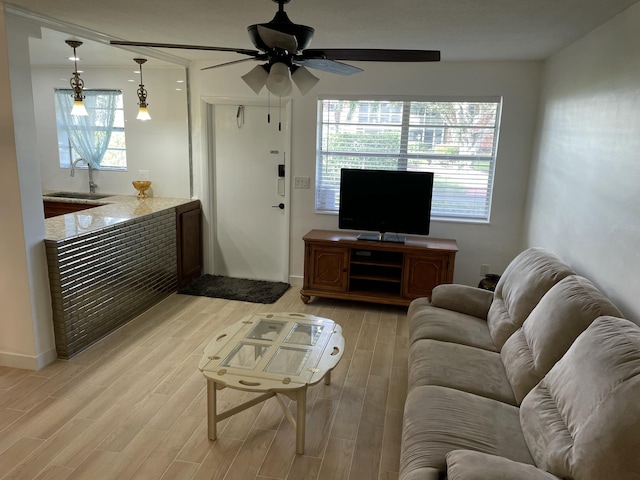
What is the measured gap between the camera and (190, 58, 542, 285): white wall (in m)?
4.29

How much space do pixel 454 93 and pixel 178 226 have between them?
9.94ft

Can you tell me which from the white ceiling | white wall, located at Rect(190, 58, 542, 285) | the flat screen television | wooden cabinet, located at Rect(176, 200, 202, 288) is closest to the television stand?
the flat screen television

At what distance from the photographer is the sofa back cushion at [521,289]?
8.69 ft

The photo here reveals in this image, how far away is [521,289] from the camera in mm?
2803

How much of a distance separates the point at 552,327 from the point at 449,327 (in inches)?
31.5

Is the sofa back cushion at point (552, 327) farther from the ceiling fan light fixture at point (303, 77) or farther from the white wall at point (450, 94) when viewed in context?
the white wall at point (450, 94)

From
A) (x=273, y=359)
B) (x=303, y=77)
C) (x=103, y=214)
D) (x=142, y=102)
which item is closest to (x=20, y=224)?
(x=103, y=214)

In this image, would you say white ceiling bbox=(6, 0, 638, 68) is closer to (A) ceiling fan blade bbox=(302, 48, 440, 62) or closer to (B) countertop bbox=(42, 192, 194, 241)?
(A) ceiling fan blade bbox=(302, 48, 440, 62)

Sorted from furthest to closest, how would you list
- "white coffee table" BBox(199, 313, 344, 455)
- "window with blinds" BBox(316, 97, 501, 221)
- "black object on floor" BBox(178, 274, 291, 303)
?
"black object on floor" BBox(178, 274, 291, 303) < "window with blinds" BBox(316, 97, 501, 221) < "white coffee table" BBox(199, 313, 344, 455)

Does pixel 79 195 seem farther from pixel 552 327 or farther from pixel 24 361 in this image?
pixel 552 327

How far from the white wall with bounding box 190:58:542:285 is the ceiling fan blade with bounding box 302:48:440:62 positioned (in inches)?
97.6

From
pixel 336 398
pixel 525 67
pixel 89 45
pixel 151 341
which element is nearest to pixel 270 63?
pixel 336 398

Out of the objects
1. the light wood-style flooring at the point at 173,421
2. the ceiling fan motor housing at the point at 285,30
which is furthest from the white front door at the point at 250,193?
the ceiling fan motor housing at the point at 285,30

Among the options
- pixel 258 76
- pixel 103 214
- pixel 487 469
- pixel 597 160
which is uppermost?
pixel 258 76
